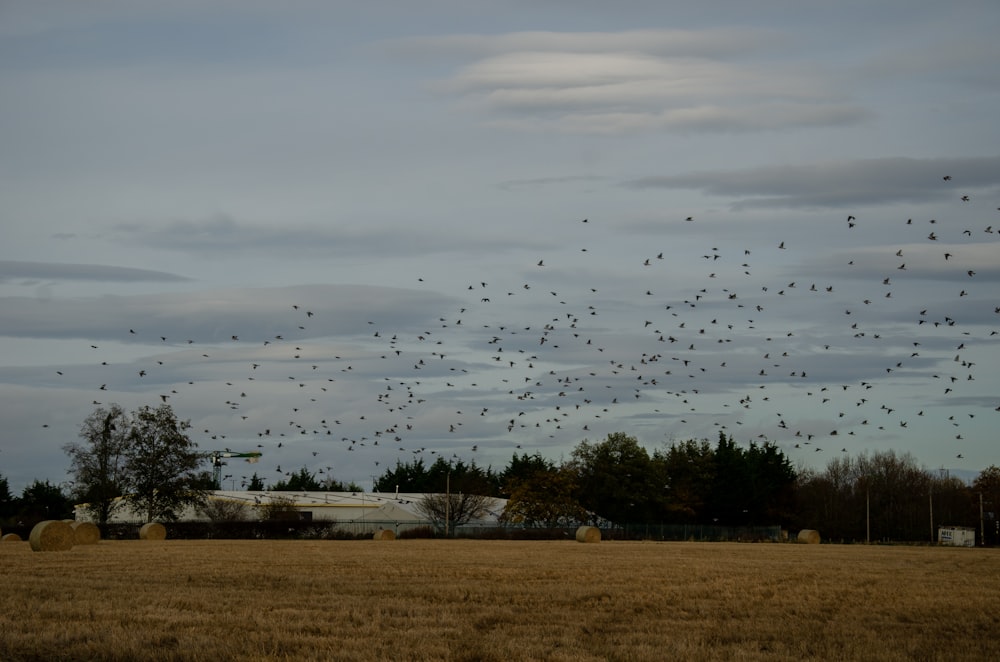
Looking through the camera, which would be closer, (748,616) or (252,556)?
(748,616)

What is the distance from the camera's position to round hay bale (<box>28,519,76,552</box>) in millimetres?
51000

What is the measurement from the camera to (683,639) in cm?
1970

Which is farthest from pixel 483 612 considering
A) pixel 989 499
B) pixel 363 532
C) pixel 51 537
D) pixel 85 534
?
pixel 989 499

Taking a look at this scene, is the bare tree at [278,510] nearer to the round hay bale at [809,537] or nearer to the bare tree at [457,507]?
the bare tree at [457,507]

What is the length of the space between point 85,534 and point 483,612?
42015mm

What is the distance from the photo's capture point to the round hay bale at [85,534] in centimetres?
5884

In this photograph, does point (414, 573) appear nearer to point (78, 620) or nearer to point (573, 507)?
point (78, 620)

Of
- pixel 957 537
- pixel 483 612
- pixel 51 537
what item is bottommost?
pixel 957 537

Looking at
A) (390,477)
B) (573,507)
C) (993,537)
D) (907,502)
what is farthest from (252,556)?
(390,477)

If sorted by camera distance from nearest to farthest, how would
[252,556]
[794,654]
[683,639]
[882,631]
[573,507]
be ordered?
[794,654] → [683,639] → [882,631] → [252,556] → [573,507]

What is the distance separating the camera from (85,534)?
2340 inches

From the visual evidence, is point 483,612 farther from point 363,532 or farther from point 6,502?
point 6,502

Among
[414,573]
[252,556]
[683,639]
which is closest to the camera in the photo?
[683,639]

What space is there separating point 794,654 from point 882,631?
167 inches
